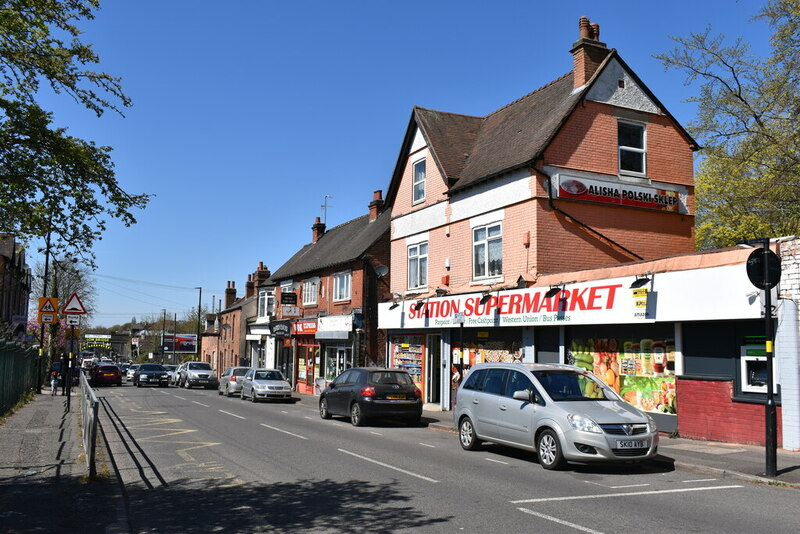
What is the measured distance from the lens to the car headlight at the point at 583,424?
10609 millimetres

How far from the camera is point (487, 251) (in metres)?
21.9

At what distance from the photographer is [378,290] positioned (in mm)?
31328

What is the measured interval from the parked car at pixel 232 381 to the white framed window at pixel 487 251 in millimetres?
15059

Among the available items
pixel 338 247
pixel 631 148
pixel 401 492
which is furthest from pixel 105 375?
pixel 401 492

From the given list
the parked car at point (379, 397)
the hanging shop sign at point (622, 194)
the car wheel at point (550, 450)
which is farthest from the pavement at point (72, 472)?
the hanging shop sign at point (622, 194)

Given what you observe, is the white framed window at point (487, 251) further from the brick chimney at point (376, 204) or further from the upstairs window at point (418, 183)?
the brick chimney at point (376, 204)

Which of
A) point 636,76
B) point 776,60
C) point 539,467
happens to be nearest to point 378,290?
point 636,76

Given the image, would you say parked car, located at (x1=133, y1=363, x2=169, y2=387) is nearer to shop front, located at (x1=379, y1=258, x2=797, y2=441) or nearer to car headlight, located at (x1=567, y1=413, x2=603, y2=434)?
shop front, located at (x1=379, y1=258, x2=797, y2=441)

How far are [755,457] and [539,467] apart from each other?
13.0 feet

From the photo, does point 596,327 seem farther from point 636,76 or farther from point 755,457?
point 636,76

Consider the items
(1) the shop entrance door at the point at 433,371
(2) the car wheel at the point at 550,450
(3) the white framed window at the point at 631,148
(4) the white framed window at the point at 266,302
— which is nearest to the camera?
(2) the car wheel at the point at 550,450

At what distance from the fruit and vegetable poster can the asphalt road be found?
4247mm

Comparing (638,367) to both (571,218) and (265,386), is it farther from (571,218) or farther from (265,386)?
(265,386)

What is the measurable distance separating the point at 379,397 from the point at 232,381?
16769 mm
